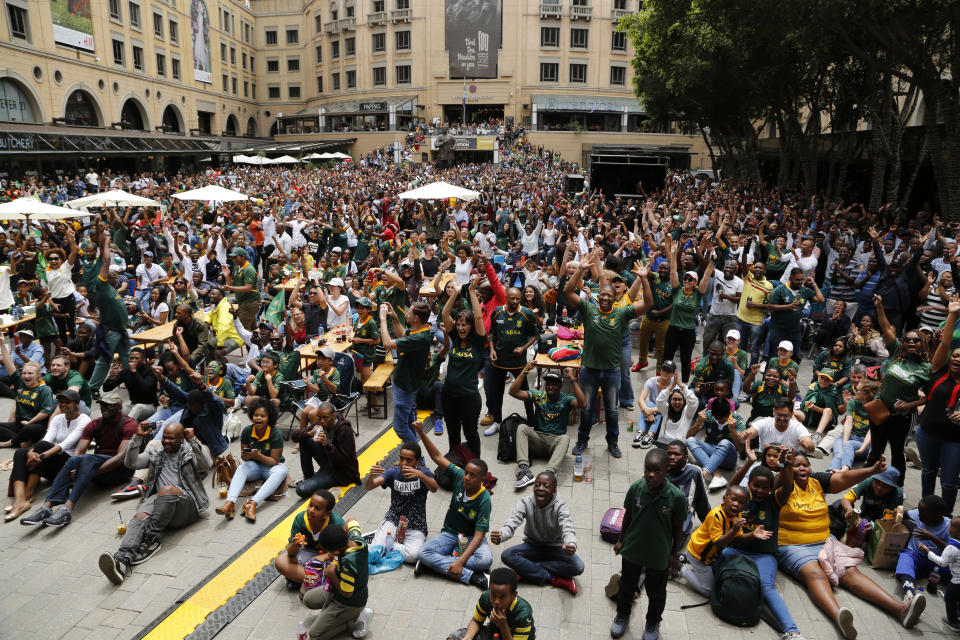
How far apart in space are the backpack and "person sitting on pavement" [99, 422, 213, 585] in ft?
16.3

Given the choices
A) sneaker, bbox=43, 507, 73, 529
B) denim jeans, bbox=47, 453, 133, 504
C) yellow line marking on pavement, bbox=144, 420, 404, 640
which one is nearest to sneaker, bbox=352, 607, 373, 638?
yellow line marking on pavement, bbox=144, 420, 404, 640

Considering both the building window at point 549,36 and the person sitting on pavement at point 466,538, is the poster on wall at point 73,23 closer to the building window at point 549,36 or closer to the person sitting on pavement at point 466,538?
the building window at point 549,36

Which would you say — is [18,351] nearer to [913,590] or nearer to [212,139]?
[913,590]

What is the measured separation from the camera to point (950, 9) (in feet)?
36.3

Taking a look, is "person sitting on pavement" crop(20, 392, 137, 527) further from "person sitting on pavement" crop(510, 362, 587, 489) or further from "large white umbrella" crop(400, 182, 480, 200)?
"large white umbrella" crop(400, 182, 480, 200)

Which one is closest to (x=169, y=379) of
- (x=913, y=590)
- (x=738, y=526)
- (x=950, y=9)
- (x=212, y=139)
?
(x=738, y=526)

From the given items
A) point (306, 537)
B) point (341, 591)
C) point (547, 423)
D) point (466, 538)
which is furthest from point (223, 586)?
point (547, 423)

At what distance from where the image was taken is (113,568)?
5379 mm

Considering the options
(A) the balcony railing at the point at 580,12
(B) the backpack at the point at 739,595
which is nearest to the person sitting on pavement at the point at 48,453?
(B) the backpack at the point at 739,595

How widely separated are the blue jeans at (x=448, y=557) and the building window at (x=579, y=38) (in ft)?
202

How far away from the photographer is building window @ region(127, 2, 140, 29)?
158 ft

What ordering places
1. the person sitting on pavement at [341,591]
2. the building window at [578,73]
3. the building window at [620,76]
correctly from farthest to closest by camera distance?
the building window at [620,76] < the building window at [578,73] < the person sitting on pavement at [341,591]

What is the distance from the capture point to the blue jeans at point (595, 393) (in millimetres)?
7227

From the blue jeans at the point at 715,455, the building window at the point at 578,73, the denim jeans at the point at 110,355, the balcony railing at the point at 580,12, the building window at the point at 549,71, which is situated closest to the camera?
the blue jeans at the point at 715,455
